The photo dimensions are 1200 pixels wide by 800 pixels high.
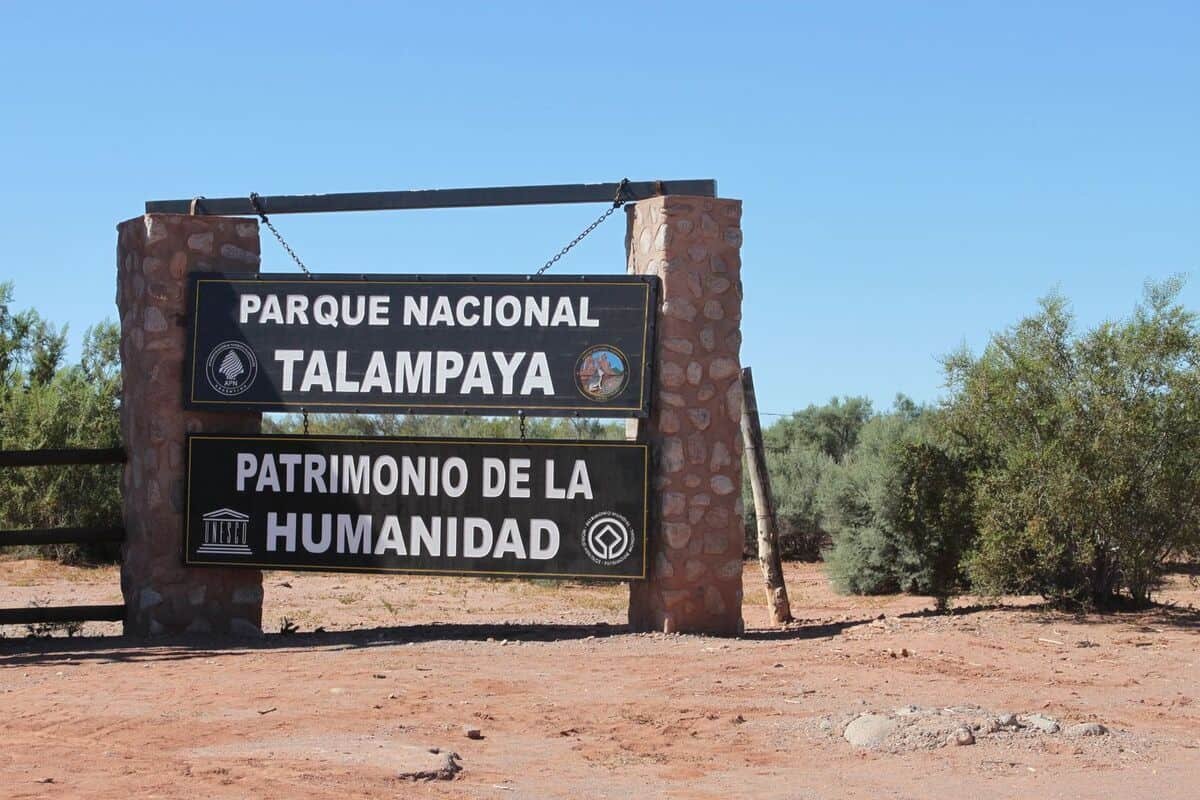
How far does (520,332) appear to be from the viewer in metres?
12.7

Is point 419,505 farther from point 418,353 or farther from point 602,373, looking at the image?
point 602,373

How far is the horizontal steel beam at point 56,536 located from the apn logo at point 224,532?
2.88 feet

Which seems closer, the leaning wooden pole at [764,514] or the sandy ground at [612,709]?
the sandy ground at [612,709]

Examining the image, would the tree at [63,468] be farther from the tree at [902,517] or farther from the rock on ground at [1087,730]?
the rock on ground at [1087,730]

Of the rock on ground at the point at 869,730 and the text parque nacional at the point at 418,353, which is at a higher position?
the text parque nacional at the point at 418,353

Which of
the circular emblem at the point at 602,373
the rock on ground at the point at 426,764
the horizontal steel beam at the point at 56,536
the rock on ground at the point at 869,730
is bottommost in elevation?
the rock on ground at the point at 426,764

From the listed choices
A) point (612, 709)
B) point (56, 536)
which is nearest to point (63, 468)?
point (56, 536)

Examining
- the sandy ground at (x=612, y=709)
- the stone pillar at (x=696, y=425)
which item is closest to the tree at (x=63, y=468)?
the sandy ground at (x=612, y=709)

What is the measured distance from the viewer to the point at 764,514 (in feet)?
49.9

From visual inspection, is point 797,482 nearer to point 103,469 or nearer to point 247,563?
point 103,469

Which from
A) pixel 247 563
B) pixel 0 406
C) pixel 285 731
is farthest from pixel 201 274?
pixel 0 406

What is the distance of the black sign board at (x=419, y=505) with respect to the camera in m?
12.4

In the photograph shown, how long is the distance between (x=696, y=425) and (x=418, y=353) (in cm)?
263

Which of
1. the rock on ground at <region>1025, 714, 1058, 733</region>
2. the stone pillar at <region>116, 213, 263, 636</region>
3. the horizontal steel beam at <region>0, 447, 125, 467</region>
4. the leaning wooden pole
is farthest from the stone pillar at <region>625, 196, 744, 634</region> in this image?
the horizontal steel beam at <region>0, 447, 125, 467</region>
